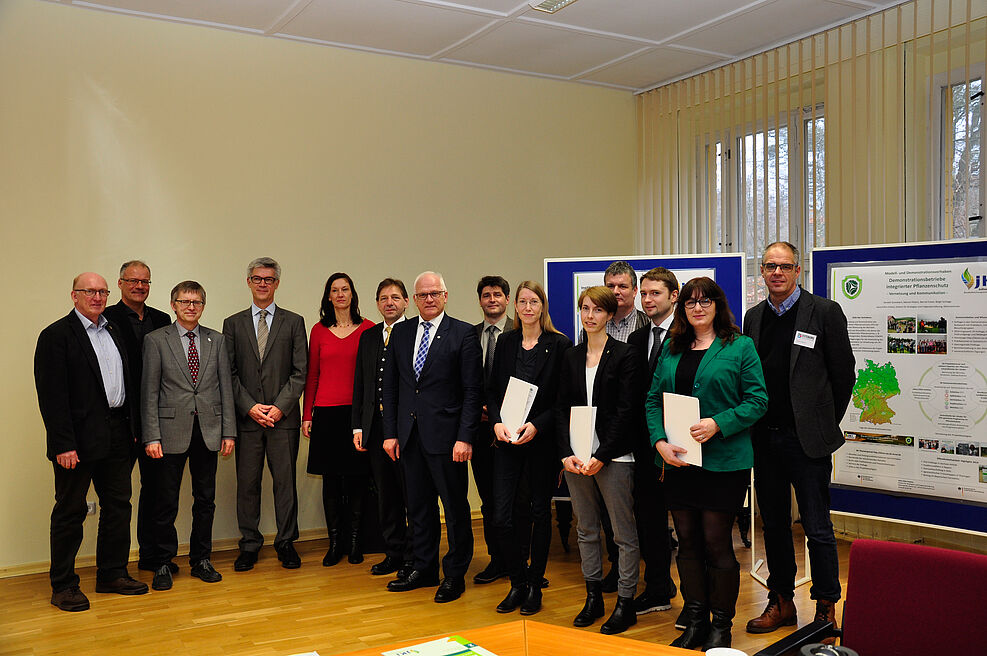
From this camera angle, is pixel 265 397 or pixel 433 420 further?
pixel 265 397

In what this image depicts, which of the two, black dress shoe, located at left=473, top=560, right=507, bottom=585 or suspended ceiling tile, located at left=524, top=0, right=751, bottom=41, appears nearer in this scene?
black dress shoe, located at left=473, top=560, right=507, bottom=585

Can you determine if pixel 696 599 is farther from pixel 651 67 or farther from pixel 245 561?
pixel 651 67

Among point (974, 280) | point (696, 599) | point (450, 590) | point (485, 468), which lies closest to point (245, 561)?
point (450, 590)

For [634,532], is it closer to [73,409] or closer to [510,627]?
[510,627]

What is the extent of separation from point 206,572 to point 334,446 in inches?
39.7

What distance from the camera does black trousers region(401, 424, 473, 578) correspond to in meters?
4.40

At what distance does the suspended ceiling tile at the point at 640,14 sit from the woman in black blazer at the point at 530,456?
2083 mm

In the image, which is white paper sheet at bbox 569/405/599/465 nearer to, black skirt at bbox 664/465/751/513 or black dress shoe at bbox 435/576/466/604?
black skirt at bbox 664/465/751/513

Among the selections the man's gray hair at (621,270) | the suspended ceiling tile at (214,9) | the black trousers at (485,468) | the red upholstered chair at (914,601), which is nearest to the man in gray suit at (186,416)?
the black trousers at (485,468)

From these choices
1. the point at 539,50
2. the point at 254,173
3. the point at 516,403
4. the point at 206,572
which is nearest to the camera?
the point at 516,403

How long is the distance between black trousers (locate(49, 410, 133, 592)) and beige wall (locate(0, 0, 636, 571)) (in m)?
0.73

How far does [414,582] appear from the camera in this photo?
453 cm


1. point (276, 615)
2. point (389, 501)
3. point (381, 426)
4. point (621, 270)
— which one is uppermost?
point (621, 270)

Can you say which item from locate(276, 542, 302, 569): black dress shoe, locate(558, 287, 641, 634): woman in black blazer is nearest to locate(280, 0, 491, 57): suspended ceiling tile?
locate(558, 287, 641, 634): woman in black blazer
